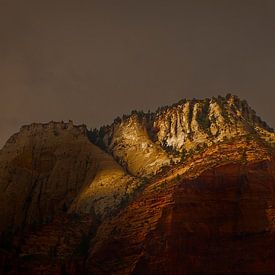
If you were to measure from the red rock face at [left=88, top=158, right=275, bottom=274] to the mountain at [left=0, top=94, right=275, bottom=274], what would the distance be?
124 mm

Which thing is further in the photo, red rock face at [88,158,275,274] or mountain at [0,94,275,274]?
mountain at [0,94,275,274]

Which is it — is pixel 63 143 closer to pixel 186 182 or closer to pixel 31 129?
pixel 31 129

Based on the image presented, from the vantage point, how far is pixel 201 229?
91.5m

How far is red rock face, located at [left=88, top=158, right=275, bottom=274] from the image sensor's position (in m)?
88.9

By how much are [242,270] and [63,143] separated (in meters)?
61.9

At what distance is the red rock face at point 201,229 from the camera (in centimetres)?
8894

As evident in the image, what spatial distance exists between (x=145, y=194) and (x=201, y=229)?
1373 cm

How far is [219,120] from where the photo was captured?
126 meters

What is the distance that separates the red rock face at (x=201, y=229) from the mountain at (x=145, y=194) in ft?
0.41

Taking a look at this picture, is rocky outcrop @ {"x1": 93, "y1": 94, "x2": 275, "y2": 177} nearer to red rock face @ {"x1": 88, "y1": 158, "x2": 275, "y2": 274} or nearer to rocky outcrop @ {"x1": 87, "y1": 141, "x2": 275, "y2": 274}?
rocky outcrop @ {"x1": 87, "y1": 141, "x2": 275, "y2": 274}

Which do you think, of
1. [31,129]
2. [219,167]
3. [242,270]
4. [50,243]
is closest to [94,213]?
[50,243]

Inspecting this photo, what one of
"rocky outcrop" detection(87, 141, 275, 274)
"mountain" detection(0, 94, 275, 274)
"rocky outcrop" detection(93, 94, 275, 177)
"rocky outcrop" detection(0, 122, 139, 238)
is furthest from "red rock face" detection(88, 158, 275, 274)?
"rocky outcrop" detection(0, 122, 139, 238)

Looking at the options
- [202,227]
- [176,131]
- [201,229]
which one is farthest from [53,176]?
[201,229]

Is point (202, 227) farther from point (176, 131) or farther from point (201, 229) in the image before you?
point (176, 131)
